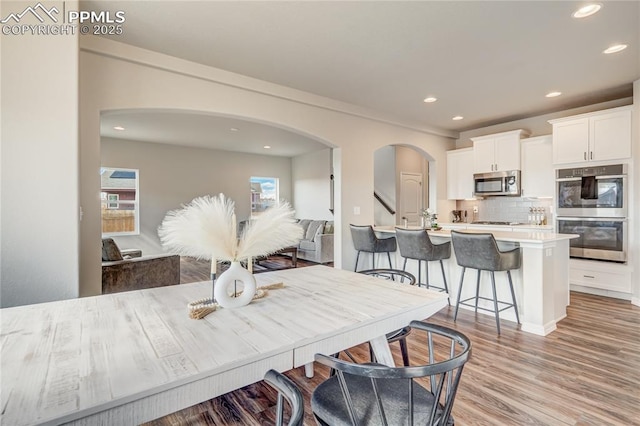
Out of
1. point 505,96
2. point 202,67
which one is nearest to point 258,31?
point 202,67

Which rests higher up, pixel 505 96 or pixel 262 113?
pixel 505 96

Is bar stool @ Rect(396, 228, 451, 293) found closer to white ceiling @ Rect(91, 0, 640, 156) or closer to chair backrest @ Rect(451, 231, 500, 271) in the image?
chair backrest @ Rect(451, 231, 500, 271)

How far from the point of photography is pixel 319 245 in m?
6.81

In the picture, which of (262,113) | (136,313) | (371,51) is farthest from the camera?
(262,113)

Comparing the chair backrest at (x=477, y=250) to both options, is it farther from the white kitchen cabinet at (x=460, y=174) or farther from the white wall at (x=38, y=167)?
the white wall at (x=38, y=167)

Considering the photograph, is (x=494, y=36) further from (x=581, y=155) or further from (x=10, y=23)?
(x=10, y=23)

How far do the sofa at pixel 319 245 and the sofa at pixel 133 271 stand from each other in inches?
123

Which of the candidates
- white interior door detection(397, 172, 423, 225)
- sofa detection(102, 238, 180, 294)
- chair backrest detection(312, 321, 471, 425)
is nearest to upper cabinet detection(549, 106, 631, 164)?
white interior door detection(397, 172, 423, 225)

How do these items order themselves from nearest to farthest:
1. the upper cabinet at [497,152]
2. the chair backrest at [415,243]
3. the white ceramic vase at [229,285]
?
the white ceramic vase at [229,285], the chair backrest at [415,243], the upper cabinet at [497,152]

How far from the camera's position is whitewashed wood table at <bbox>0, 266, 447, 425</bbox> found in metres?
0.77

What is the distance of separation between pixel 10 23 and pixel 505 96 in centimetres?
500

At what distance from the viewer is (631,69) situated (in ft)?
11.5

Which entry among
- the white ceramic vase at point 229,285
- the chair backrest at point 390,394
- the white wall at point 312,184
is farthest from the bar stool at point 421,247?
the white wall at point 312,184

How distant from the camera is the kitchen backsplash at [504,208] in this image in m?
5.24
